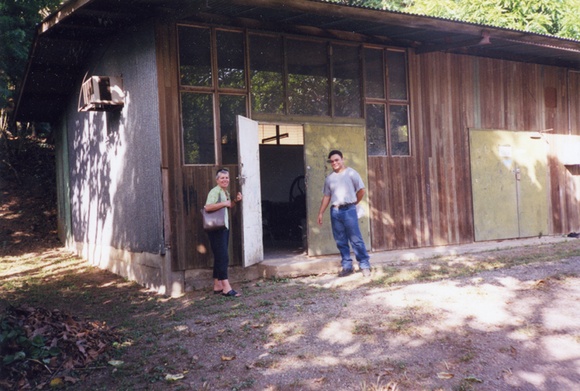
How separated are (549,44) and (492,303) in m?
6.06

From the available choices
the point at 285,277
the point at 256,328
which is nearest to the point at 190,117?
the point at 285,277

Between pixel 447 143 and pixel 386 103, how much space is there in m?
1.53

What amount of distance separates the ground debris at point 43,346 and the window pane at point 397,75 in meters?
6.35

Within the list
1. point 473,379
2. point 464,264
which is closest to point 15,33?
point 464,264

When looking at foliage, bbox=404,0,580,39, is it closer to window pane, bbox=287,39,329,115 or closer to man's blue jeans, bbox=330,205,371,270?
window pane, bbox=287,39,329,115

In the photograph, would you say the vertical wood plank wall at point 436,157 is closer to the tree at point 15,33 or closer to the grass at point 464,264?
the grass at point 464,264

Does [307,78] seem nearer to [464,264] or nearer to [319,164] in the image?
[319,164]

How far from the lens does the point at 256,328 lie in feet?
17.6

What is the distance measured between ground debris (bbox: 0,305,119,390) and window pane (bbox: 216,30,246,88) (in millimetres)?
4043

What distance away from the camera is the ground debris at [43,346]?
14.0 ft

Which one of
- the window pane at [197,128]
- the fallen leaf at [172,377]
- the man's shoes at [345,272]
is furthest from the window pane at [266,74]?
the fallen leaf at [172,377]

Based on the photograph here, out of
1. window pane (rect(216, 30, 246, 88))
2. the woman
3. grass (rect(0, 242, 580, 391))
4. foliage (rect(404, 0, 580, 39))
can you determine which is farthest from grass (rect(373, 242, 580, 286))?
foliage (rect(404, 0, 580, 39))

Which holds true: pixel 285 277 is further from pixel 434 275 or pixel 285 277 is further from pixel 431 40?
pixel 431 40

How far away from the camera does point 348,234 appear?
7.53 meters
